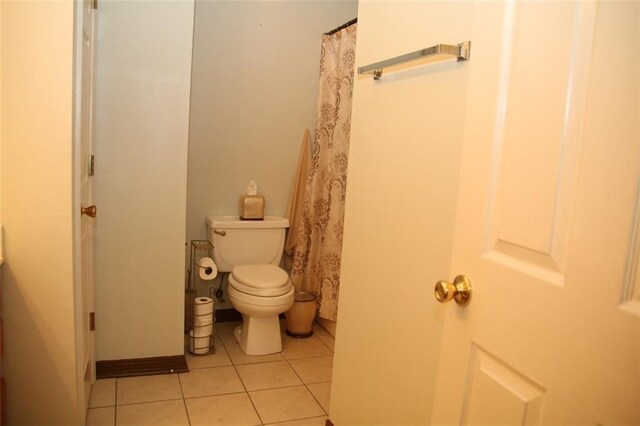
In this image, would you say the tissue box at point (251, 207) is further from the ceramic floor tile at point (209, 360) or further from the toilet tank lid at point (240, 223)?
the ceramic floor tile at point (209, 360)

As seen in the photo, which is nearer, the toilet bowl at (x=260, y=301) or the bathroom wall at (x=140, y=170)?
the bathroom wall at (x=140, y=170)

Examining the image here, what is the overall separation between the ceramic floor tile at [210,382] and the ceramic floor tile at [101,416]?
33cm

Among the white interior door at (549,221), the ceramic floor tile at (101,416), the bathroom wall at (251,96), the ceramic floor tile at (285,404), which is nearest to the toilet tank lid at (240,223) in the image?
the bathroom wall at (251,96)

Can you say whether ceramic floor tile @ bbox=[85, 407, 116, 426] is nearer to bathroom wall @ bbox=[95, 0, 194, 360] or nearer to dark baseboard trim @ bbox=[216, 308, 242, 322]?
bathroom wall @ bbox=[95, 0, 194, 360]

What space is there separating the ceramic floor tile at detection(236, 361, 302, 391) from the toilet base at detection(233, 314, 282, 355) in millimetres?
128

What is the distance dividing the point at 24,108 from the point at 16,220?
0.36 m

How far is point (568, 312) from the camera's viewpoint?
0.75 meters

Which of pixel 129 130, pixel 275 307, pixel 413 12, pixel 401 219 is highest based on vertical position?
pixel 413 12

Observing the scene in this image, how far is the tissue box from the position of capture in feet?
9.92

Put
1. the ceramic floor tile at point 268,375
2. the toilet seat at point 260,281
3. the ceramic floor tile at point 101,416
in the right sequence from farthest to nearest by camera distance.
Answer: the toilet seat at point 260,281, the ceramic floor tile at point 268,375, the ceramic floor tile at point 101,416

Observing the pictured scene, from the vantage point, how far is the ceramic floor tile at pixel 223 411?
2090mm

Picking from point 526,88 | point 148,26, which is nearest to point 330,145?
point 148,26

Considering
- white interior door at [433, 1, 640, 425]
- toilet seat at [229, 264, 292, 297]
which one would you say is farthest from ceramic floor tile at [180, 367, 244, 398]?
white interior door at [433, 1, 640, 425]

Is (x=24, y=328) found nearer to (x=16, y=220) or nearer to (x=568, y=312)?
(x=16, y=220)
